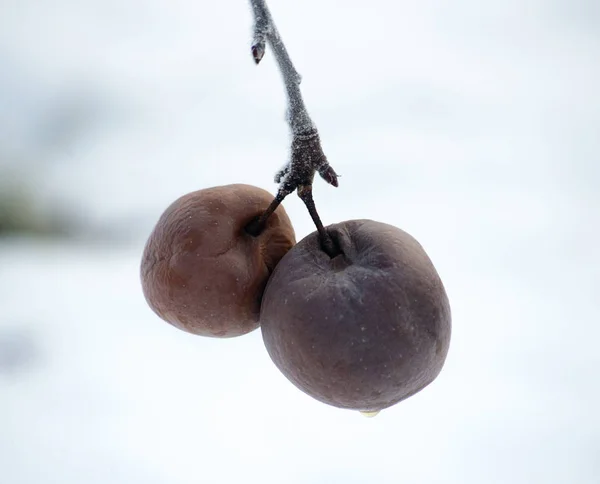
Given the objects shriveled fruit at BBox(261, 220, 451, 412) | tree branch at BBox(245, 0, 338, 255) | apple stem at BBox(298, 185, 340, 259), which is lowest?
shriveled fruit at BBox(261, 220, 451, 412)

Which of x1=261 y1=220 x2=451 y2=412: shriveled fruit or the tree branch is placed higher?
the tree branch

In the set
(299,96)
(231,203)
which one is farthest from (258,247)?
(299,96)

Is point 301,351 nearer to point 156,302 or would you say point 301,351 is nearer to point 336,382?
point 336,382

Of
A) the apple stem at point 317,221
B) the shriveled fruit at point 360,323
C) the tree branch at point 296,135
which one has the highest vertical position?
the tree branch at point 296,135

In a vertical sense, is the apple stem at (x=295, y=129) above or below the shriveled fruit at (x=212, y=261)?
above

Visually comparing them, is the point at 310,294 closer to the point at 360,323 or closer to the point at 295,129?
the point at 360,323
